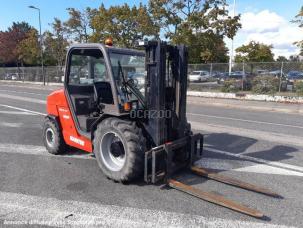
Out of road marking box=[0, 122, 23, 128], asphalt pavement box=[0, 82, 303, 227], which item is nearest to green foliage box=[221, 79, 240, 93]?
asphalt pavement box=[0, 82, 303, 227]

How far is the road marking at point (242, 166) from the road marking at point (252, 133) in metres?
2.13

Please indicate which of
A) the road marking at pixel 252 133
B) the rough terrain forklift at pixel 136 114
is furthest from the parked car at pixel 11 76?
the rough terrain forklift at pixel 136 114

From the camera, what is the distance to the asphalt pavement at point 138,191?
3.62 m

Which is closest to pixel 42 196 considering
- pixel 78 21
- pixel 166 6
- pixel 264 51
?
pixel 166 6

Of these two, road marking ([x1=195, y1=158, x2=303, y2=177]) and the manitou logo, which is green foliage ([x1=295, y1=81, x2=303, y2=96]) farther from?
the manitou logo

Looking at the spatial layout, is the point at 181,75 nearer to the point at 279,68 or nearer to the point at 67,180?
the point at 67,180

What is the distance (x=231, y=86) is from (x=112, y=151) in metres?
16.7

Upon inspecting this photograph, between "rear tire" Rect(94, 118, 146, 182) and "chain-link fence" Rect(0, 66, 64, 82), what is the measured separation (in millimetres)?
28307

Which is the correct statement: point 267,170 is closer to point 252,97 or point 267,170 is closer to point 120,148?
point 120,148

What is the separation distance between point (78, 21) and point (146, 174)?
1318 inches

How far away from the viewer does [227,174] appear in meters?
5.11

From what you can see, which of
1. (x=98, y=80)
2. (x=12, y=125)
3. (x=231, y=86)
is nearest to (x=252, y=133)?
(x=98, y=80)

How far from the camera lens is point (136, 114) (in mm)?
4664

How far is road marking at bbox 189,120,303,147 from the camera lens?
7593mm
